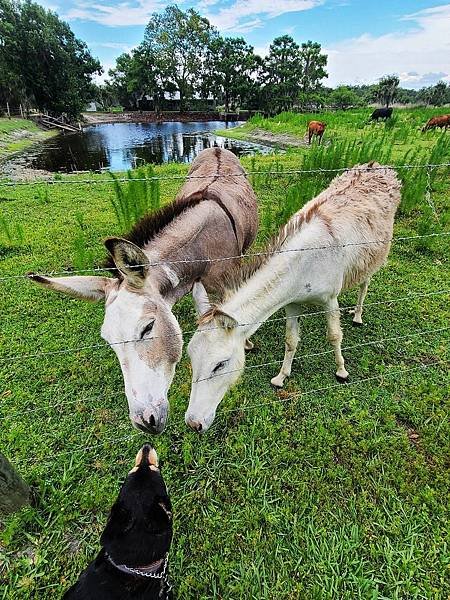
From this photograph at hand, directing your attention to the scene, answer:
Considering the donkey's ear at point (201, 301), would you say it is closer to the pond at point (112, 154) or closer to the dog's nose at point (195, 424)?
the dog's nose at point (195, 424)

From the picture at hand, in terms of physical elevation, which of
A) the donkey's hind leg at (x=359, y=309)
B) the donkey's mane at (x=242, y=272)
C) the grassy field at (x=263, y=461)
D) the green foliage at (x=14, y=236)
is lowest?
the grassy field at (x=263, y=461)

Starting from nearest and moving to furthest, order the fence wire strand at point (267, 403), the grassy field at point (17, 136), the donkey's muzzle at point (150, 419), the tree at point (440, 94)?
1. the donkey's muzzle at point (150, 419)
2. the fence wire strand at point (267, 403)
3. the grassy field at point (17, 136)
4. the tree at point (440, 94)

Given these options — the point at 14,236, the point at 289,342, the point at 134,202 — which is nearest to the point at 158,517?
the point at 289,342

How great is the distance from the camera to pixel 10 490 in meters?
1.93

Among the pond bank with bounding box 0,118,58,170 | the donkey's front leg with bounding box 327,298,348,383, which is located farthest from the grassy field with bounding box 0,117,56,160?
→ the donkey's front leg with bounding box 327,298,348,383

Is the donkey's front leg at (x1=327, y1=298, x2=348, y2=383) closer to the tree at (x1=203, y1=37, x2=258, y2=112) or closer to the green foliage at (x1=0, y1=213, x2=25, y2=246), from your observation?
the green foliage at (x1=0, y1=213, x2=25, y2=246)

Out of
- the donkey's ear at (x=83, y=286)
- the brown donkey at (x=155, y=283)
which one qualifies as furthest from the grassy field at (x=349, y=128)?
the donkey's ear at (x=83, y=286)

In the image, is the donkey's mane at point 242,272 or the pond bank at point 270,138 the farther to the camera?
the pond bank at point 270,138

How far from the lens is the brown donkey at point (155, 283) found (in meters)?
1.82

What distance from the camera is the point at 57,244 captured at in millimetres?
5594

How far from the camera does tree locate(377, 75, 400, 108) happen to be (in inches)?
1914

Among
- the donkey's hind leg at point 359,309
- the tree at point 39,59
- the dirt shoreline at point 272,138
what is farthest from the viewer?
the tree at point 39,59

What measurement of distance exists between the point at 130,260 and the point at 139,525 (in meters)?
1.34

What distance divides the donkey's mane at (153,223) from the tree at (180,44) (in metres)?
56.5
